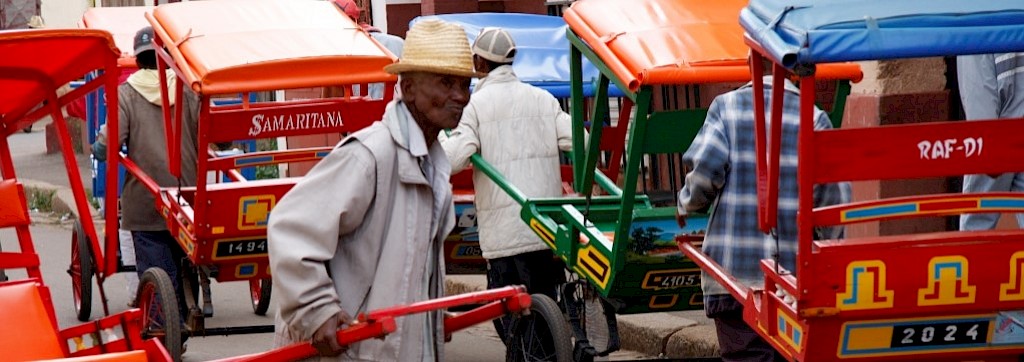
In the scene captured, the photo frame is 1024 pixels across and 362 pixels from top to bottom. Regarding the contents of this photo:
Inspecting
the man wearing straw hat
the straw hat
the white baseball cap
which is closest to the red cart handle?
the man wearing straw hat

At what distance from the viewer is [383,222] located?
4609mm

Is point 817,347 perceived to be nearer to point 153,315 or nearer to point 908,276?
point 908,276

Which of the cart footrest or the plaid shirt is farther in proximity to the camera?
the plaid shirt

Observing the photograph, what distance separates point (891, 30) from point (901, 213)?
1.67 ft

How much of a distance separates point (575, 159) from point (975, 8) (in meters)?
2.79

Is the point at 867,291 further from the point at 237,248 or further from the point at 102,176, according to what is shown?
the point at 102,176

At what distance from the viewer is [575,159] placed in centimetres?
766

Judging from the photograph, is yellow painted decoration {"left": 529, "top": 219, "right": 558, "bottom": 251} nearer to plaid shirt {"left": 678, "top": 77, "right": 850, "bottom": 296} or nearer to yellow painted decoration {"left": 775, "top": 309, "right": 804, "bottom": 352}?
plaid shirt {"left": 678, "top": 77, "right": 850, "bottom": 296}

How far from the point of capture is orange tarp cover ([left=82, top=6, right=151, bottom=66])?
11408 mm

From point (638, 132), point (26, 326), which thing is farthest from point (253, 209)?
point (26, 326)

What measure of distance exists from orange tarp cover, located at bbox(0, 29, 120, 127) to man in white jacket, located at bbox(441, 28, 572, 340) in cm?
205

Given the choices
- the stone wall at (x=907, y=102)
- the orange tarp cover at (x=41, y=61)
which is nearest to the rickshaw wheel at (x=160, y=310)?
the orange tarp cover at (x=41, y=61)

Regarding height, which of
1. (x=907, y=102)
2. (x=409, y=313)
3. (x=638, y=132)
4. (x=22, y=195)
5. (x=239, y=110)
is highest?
(x=409, y=313)

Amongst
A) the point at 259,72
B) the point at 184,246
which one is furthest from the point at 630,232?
the point at 184,246
